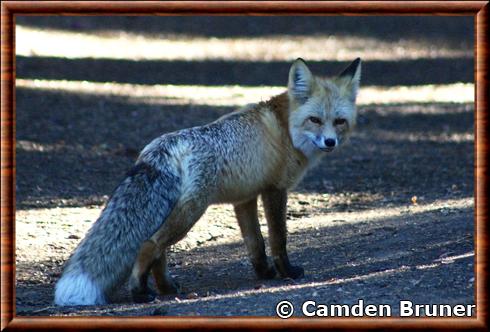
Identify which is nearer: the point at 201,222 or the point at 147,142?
the point at 201,222

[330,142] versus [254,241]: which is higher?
[330,142]

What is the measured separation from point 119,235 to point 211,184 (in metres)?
0.81

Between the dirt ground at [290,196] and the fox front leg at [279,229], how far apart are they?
17 centimetres

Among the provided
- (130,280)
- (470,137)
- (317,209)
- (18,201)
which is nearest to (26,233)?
(18,201)

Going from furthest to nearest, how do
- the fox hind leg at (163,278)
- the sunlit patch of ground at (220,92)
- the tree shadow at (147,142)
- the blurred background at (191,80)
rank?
the sunlit patch of ground at (220,92) → the blurred background at (191,80) → the tree shadow at (147,142) → the fox hind leg at (163,278)

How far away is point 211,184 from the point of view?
636 centimetres

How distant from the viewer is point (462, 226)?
25.1 feet

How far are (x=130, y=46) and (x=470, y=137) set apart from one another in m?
9.90

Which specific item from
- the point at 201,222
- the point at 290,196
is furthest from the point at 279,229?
the point at 290,196

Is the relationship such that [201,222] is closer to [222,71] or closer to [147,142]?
[147,142]

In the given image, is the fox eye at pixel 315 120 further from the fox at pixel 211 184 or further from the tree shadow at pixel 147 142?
the tree shadow at pixel 147 142

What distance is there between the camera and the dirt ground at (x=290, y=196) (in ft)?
19.4

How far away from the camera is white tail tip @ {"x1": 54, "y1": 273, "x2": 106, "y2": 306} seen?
5.81 meters

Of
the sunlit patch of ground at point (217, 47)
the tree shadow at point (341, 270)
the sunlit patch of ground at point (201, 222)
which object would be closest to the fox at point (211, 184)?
the tree shadow at point (341, 270)
